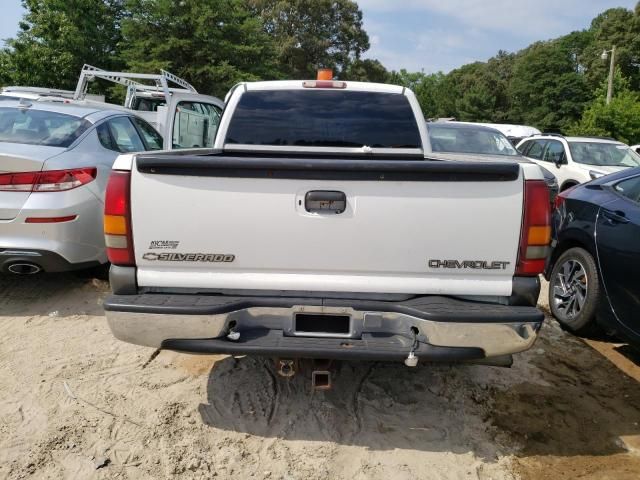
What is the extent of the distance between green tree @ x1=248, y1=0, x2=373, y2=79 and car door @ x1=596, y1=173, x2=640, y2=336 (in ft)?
134

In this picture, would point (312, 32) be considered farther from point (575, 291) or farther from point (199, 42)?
point (575, 291)

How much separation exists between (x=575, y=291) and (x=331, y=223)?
2.95 metres

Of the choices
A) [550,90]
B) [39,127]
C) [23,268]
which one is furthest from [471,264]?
[550,90]

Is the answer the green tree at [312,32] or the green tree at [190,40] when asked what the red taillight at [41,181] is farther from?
the green tree at [312,32]

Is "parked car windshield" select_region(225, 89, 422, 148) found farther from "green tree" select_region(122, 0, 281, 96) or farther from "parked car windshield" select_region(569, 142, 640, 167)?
"green tree" select_region(122, 0, 281, 96)

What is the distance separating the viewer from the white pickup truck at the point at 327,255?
2.58m

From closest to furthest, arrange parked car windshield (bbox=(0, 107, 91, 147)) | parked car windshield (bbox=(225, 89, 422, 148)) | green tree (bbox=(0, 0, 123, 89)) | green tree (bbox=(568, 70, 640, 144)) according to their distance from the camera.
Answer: parked car windshield (bbox=(225, 89, 422, 148)) → parked car windshield (bbox=(0, 107, 91, 147)) → green tree (bbox=(0, 0, 123, 89)) → green tree (bbox=(568, 70, 640, 144))

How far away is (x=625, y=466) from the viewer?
2.87 meters

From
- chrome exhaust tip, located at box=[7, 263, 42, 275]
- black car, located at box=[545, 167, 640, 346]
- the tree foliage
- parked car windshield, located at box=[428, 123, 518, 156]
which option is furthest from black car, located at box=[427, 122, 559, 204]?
the tree foliage

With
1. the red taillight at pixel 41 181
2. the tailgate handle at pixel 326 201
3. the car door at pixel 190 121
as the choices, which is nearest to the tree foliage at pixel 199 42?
the car door at pixel 190 121

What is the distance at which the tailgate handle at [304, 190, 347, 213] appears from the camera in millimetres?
2645

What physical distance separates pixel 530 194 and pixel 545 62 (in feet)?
192

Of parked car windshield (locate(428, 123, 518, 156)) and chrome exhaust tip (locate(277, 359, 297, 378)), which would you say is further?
parked car windshield (locate(428, 123, 518, 156))

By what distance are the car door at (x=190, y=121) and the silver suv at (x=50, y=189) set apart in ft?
4.90
